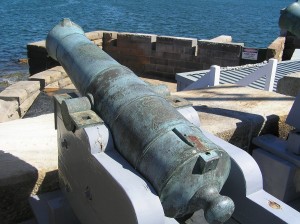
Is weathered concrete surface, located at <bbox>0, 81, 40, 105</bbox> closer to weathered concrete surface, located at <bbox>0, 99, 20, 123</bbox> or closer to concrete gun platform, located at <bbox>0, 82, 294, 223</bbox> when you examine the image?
weathered concrete surface, located at <bbox>0, 99, 20, 123</bbox>

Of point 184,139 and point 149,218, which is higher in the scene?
point 184,139

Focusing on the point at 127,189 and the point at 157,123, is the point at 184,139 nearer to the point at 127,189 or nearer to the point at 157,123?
the point at 157,123

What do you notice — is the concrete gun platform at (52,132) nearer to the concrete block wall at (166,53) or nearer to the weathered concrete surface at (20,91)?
the weathered concrete surface at (20,91)

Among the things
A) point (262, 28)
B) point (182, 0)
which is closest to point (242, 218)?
point (262, 28)

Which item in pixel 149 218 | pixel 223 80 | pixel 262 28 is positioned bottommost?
pixel 262 28

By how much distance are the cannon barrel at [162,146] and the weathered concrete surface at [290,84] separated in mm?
2867

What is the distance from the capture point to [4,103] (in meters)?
7.29

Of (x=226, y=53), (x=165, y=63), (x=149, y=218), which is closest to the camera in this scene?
(x=149, y=218)

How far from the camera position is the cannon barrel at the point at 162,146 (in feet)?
5.36

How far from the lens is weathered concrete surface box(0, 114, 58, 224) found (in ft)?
8.00

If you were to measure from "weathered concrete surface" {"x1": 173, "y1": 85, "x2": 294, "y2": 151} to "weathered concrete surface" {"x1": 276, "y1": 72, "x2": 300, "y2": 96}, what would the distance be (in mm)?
586

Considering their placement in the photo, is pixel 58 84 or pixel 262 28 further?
pixel 262 28

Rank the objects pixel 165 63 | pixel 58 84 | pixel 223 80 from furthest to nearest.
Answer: pixel 165 63, pixel 58 84, pixel 223 80

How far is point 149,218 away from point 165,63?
11.0 meters
